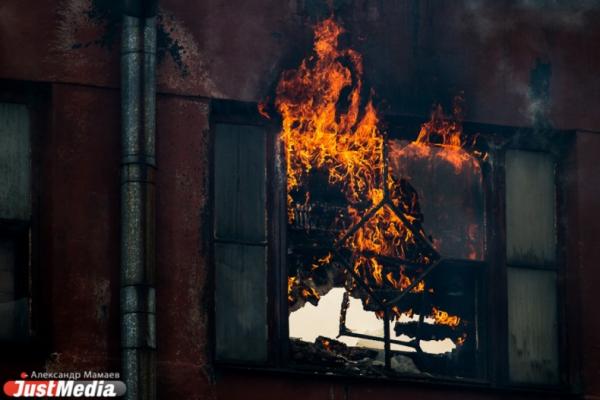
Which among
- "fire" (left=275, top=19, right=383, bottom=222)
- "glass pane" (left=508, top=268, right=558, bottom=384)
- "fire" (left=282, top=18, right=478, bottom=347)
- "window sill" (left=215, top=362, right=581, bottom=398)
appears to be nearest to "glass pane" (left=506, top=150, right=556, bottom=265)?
"glass pane" (left=508, top=268, right=558, bottom=384)

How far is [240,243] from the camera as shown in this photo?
12.2 meters

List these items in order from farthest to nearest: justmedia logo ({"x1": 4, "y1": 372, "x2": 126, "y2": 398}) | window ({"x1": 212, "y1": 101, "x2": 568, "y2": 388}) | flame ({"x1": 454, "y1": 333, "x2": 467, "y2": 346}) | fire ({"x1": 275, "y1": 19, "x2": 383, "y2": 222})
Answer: flame ({"x1": 454, "y1": 333, "x2": 467, "y2": 346}) → fire ({"x1": 275, "y1": 19, "x2": 383, "y2": 222}) → window ({"x1": 212, "y1": 101, "x2": 568, "y2": 388}) → justmedia logo ({"x1": 4, "y1": 372, "x2": 126, "y2": 398})

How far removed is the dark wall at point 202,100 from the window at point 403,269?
0.25 metres

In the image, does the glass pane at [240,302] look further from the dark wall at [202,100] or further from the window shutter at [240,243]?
the dark wall at [202,100]

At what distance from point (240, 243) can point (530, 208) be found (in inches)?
112

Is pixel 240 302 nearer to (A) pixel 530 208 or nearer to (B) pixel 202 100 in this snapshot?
(B) pixel 202 100

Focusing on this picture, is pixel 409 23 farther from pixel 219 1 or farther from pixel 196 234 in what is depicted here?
pixel 196 234

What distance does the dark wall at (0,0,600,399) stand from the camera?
38.0ft

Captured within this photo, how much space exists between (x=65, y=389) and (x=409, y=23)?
4601 mm

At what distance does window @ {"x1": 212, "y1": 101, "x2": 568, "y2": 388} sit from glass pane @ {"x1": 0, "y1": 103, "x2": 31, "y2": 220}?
5.36 ft

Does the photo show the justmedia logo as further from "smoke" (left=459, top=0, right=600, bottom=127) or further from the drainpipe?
"smoke" (left=459, top=0, right=600, bottom=127)

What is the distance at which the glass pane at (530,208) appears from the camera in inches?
516

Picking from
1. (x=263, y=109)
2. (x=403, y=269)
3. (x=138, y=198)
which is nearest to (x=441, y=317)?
(x=403, y=269)

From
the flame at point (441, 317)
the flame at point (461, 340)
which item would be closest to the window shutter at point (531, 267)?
the flame at point (461, 340)
